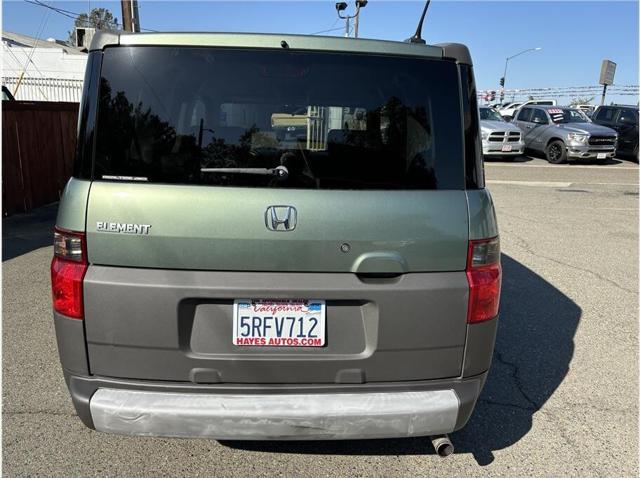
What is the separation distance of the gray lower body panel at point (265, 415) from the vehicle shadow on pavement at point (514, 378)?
0.63m

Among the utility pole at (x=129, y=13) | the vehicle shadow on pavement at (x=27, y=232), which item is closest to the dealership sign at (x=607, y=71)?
the utility pole at (x=129, y=13)

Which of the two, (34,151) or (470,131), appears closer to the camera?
(470,131)

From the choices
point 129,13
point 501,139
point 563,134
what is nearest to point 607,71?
point 563,134

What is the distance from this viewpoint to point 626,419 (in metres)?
3.11

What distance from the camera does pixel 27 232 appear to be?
7438mm

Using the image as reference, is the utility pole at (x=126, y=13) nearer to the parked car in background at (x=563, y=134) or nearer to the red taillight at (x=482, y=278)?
the red taillight at (x=482, y=278)

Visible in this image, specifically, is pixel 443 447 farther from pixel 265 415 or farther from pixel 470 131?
pixel 470 131

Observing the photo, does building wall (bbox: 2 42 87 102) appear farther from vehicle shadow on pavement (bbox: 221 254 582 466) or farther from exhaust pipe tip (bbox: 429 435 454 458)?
exhaust pipe tip (bbox: 429 435 454 458)

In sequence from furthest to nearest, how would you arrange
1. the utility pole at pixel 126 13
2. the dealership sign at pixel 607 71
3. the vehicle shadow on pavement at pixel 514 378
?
the dealership sign at pixel 607 71 → the utility pole at pixel 126 13 → the vehicle shadow on pavement at pixel 514 378

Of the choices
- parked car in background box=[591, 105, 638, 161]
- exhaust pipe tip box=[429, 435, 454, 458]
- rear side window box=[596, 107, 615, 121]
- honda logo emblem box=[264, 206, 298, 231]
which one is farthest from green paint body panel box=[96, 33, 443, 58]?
rear side window box=[596, 107, 615, 121]

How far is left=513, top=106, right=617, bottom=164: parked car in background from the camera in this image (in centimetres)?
1670

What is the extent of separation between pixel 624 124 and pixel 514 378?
19.0 meters

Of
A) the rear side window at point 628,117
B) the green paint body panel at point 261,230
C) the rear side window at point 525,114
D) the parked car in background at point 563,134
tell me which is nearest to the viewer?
the green paint body panel at point 261,230

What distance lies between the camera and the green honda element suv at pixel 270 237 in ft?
6.94
